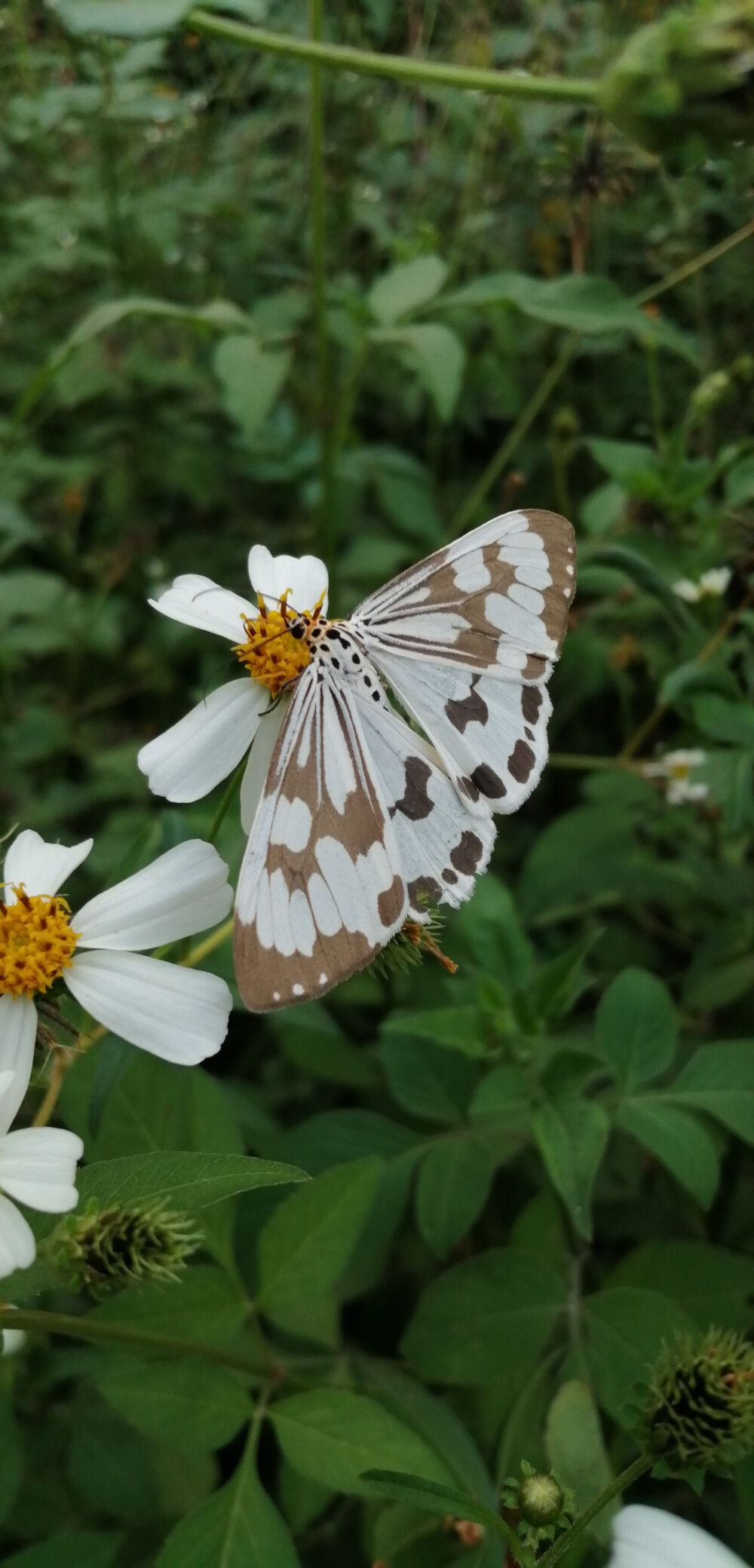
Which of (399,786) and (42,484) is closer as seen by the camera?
(399,786)

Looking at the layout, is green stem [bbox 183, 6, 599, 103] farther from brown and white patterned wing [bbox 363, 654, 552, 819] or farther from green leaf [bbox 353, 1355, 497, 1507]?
green leaf [bbox 353, 1355, 497, 1507]

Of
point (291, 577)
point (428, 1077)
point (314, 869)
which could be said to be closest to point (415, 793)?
point (314, 869)

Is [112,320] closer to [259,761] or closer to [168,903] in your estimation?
[259,761]

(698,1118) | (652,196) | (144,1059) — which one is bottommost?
(698,1118)

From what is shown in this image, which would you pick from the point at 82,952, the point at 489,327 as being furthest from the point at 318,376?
the point at 82,952

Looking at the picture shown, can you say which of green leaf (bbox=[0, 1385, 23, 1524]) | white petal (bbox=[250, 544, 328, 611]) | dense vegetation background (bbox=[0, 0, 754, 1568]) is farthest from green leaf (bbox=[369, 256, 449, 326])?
green leaf (bbox=[0, 1385, 23, 1524])

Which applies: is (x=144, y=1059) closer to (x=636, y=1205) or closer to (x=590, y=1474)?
(x=590, y=1474)

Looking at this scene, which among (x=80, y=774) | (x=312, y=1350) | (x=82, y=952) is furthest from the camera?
(x=80, y=774)
